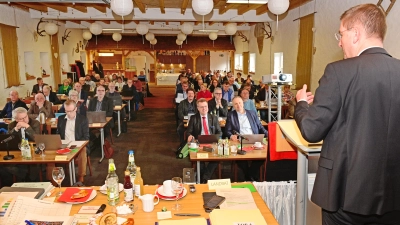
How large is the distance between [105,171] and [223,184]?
358cm

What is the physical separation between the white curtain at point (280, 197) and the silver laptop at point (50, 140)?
2.54 meters

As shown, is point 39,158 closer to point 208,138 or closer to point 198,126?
point 208,138

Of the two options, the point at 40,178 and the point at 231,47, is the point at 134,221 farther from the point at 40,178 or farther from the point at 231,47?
the point at 231,47

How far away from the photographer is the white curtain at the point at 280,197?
2990 millimetres

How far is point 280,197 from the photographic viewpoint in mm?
3045

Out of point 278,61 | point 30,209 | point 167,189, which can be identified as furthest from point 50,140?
point 278,61

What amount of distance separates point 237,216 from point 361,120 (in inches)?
35.7

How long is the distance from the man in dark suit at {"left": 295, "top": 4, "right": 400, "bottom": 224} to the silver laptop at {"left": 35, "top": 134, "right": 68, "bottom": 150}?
11.2 feet

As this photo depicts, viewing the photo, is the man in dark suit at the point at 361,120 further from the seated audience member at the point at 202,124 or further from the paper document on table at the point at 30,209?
the seated audience member at the point at 202,124

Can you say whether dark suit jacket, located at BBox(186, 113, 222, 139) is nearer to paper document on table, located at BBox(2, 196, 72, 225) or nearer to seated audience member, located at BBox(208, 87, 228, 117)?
seated audience member, located at BBox(208, 87, 228, 117)

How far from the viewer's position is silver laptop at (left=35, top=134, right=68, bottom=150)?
4.15 metres

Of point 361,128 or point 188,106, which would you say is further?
point 188,106

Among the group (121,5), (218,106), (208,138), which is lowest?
(208,138)

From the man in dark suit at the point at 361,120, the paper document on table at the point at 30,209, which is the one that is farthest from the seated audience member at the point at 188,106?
the man in dark suit at the point at 361,120
